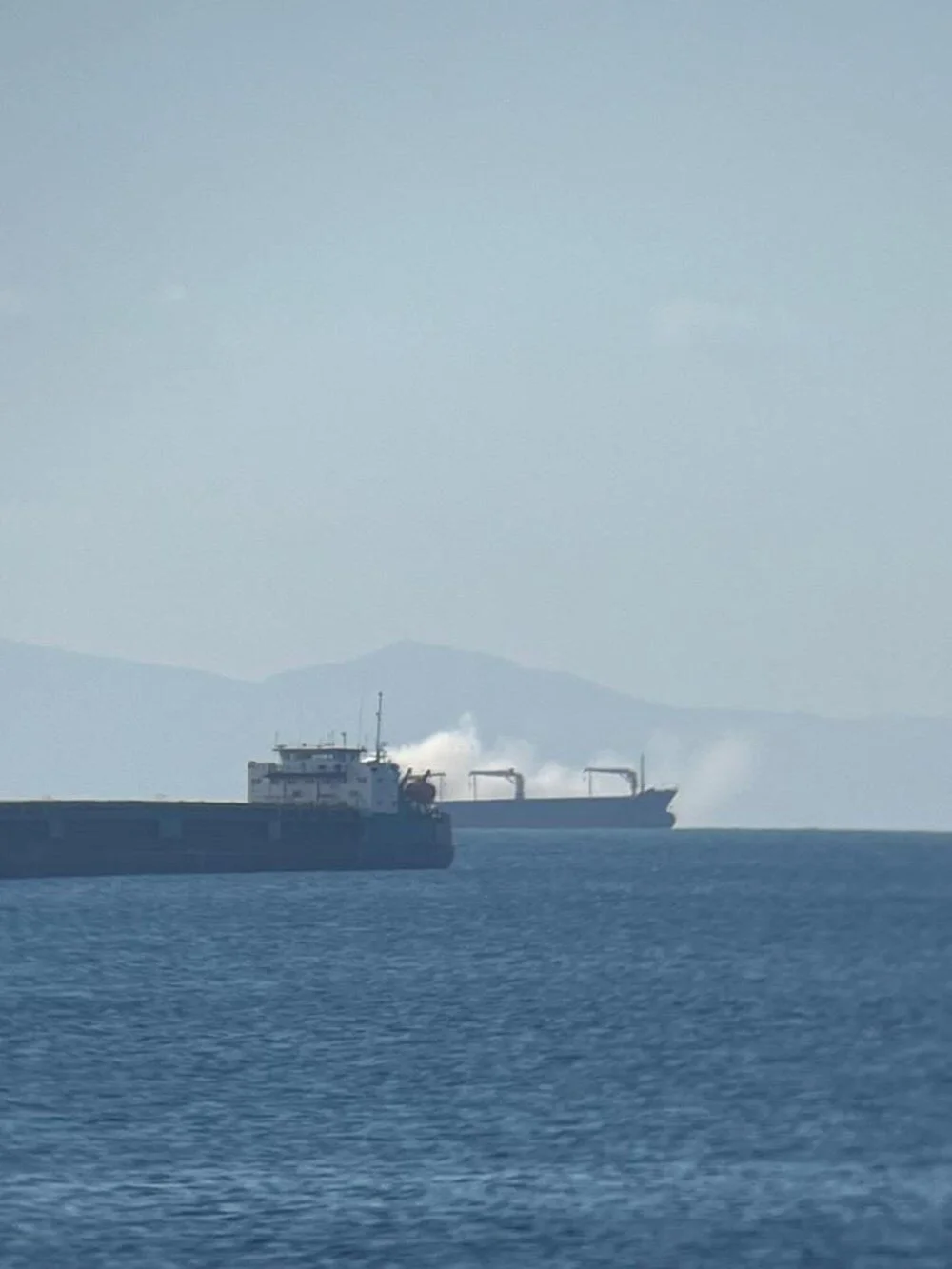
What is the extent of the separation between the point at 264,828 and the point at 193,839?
6174 millimetres

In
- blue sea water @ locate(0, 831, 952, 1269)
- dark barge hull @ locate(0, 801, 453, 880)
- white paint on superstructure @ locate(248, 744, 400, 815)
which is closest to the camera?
blue sea water @ locate(0, 831, 952, 1269)

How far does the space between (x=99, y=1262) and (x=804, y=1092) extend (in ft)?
70.8

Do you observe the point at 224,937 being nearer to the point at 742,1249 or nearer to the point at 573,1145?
the point at 573,1145

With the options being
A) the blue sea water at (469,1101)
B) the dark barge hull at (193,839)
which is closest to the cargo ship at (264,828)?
the dark barge hull at (193,839)

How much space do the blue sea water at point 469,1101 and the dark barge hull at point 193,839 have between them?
1885 inches

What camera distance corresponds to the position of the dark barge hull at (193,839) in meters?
151

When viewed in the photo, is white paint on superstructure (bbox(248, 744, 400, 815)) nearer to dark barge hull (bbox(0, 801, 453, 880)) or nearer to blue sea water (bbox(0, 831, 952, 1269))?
dark barge hull (bbox(0, 801, 453, 880))

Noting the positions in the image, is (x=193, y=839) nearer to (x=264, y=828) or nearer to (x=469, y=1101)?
(x=264, y=828)

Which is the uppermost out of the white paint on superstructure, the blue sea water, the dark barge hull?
the white paint on superstructure

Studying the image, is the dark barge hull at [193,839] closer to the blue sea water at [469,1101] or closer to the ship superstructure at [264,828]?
the ship superstructure at [264,828]

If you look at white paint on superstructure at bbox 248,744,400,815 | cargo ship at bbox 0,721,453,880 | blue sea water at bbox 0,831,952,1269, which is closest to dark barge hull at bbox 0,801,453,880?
cargo ship at bbox 0,721,453,880

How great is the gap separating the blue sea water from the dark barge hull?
47.9 meters

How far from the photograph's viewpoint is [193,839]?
15888 centimetres

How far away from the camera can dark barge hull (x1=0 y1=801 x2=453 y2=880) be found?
151 meters
